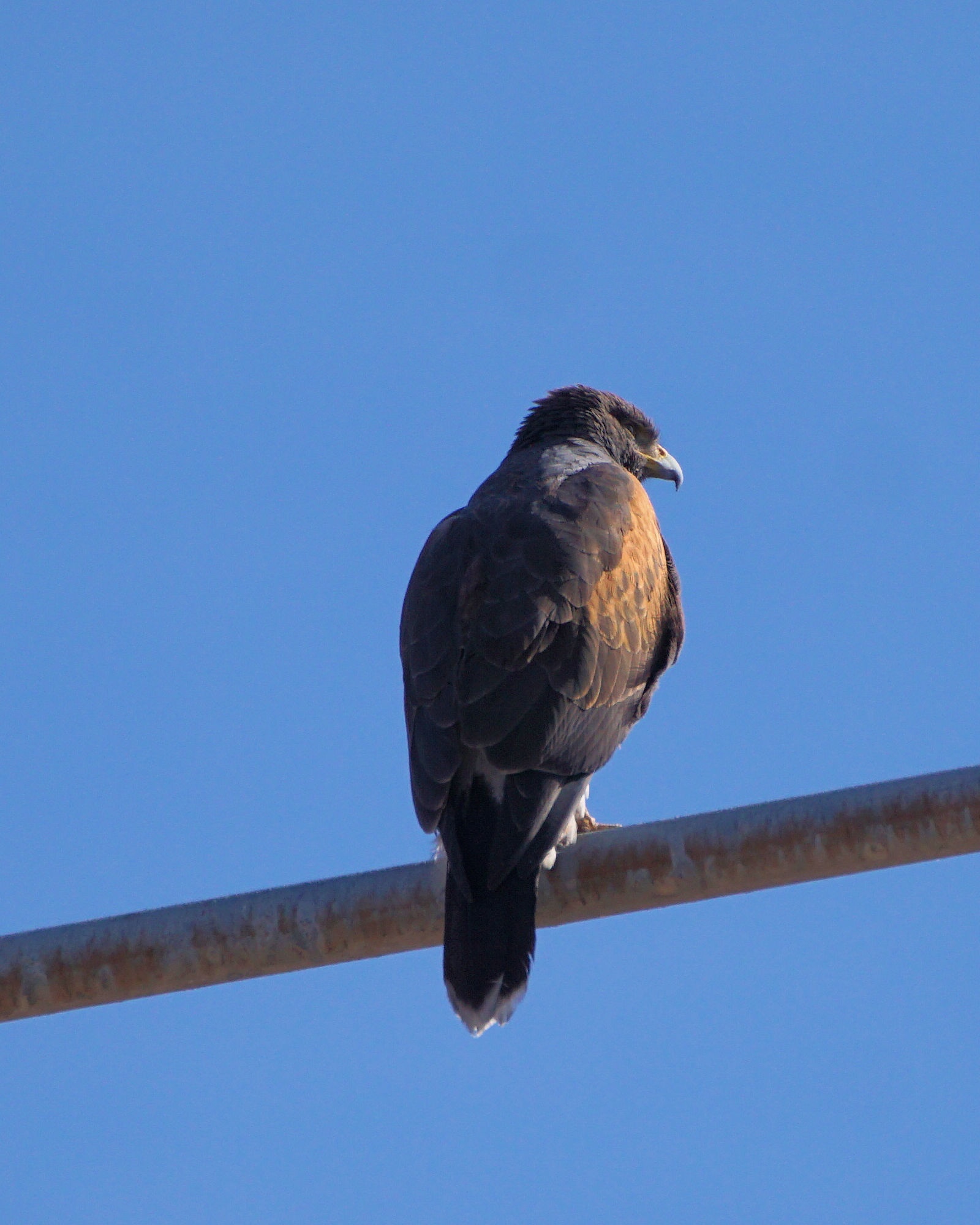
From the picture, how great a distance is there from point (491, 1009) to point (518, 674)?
1.22m

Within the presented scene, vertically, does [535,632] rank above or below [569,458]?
below

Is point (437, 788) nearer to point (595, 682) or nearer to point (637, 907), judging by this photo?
point (595, 682)

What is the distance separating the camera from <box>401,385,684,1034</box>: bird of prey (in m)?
4.69

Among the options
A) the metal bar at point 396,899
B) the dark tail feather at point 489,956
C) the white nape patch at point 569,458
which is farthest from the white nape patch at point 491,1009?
the white nape patch at point 569,458

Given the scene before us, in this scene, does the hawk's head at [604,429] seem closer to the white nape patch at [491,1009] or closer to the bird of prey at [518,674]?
the bird of prey at [518,674]

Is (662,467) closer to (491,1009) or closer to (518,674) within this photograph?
(518,674)

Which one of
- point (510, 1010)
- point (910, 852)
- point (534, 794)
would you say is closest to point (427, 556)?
point (534, 794)

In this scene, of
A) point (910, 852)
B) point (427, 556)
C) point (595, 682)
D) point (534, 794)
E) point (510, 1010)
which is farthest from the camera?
point (427, 556)

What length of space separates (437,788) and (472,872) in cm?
50

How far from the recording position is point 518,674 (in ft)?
17.9

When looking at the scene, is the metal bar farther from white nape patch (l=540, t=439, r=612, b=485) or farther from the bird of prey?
white nape patch (l=540, t=439, r=612, b=485)

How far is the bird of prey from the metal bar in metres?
0.65

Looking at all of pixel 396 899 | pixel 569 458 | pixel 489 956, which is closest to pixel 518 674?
pixel 489 956

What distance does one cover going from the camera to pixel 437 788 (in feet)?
17.2
